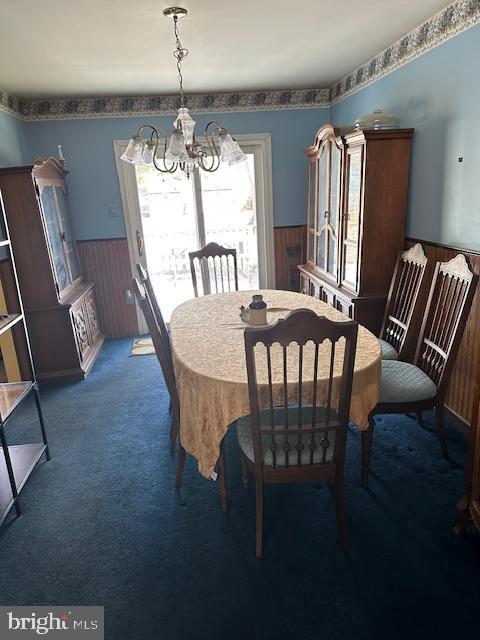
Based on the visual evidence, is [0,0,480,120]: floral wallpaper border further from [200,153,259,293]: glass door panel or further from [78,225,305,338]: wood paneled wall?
[78,225,305,338]: wood paneled wall

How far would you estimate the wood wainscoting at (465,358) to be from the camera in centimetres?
231

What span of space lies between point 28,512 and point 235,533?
1.03m

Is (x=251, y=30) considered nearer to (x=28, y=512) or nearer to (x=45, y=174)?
(x=45, y=174)

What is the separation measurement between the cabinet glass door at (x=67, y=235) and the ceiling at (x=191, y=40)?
2.82ft

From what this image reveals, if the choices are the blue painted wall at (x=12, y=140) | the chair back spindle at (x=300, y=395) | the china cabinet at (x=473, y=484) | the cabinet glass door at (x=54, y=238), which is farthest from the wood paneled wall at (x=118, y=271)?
the china cabinet at (x=473, y=484)

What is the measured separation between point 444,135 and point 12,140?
3353 mm

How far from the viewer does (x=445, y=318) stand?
7.07 ft

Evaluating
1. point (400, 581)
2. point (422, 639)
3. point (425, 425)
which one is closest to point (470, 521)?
point (400, 581)

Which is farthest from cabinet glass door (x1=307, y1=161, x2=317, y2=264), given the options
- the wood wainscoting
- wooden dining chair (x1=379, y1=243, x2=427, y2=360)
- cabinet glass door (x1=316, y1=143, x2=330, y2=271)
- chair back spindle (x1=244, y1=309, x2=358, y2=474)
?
chair back spindle (x1=244, y1=309, x2=358, y2=474)

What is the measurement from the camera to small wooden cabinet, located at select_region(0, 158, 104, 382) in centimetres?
309

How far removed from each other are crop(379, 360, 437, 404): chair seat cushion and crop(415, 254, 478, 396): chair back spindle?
0.06 metres

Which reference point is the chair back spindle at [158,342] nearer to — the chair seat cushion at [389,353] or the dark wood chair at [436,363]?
the dark wood chair at [436,363]

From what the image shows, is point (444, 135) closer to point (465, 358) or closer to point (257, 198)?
point (465, 358)

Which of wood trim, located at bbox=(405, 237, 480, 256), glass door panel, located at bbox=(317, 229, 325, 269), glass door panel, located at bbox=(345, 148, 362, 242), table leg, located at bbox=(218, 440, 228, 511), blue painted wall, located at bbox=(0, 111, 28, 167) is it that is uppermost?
blue painted wall, located at bbox=(0, 111, 28, 167)
